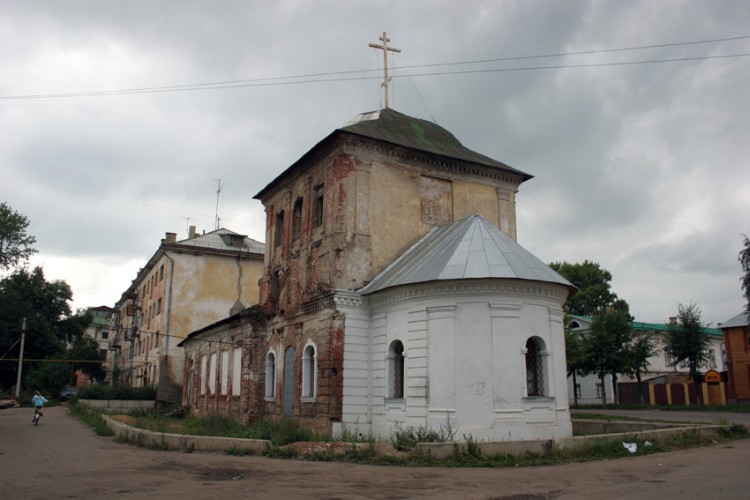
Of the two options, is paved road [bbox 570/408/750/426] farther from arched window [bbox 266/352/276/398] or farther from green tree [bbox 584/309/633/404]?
arched window [bbox 266/352/276/398]

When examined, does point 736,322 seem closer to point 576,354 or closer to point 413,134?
point 576,354

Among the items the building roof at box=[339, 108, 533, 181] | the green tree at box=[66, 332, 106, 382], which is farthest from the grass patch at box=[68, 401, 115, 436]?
the green tree at box=[66, 332, 106, 382]

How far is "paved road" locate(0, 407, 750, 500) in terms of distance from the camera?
966cm

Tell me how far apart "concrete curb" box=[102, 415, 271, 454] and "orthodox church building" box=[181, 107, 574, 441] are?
11.1 ft

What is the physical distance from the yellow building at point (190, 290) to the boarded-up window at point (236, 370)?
1107 centimetres

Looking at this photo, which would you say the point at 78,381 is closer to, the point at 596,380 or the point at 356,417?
the point at 596,380

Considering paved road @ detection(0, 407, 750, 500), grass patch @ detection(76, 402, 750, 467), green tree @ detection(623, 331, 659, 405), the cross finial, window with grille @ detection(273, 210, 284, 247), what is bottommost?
paved road @ detection(0, 407, 750, 500)

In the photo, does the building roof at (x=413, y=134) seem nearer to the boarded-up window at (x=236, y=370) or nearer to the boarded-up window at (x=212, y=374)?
the boarded-up window at (x=236, y=370)

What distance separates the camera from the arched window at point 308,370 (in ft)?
67.3

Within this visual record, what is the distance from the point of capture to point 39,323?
55.3 metres

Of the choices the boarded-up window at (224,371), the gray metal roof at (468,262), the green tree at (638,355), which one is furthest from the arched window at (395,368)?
the green tree at (638,355)

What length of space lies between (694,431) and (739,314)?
26580 mm

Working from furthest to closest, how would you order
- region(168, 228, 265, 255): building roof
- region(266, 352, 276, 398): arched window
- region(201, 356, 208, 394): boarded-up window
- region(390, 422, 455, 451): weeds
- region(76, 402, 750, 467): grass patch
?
1. region(168, 228, 265, 255): building roof
2. region(201, 356, 208, 394): boarded-up window
3. region(266, 352, 276, 398): arched window
4. region(390, 422, 455, 451): weeds
5. region(76, 402, 750, 467): grass patch

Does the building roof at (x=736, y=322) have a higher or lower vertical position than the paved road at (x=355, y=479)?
higher
